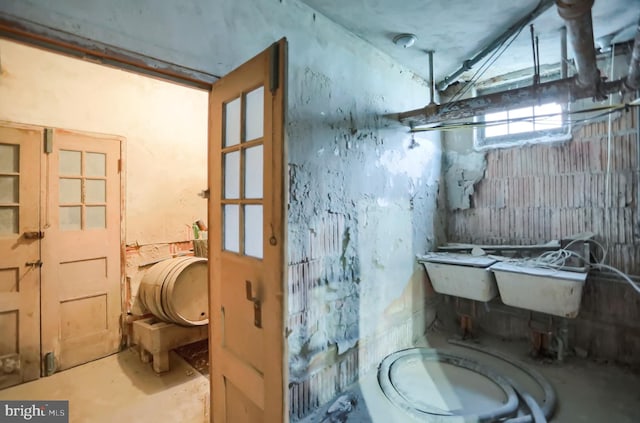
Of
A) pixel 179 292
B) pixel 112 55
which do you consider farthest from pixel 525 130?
pixel 179 292

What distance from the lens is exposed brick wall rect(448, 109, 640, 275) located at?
2408mm

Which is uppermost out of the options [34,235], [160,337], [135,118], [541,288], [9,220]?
[135,118]

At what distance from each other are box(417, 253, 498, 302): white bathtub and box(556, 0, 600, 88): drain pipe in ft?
4.77

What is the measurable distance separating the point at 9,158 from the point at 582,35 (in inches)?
148

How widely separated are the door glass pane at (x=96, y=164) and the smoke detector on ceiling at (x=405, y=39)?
105 inches

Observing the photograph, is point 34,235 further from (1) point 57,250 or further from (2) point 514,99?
(2) point 514,99

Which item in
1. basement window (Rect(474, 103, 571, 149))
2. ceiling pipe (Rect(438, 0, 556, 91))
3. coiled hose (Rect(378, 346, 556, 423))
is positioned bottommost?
coiled hose (Rect(378, 346, 556, 423))

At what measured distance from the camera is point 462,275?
2.65 meters

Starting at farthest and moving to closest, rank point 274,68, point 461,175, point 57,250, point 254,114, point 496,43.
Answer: point 461,175, point 57,250, point 496,43, point 254,114, point 274,68

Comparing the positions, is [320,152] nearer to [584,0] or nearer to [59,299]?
[584,0]

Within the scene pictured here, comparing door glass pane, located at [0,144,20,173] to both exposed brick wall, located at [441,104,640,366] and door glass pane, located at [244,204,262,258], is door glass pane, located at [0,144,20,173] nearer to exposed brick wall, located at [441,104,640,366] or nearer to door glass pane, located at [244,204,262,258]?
door glass pane, located at [244,204,262,258]

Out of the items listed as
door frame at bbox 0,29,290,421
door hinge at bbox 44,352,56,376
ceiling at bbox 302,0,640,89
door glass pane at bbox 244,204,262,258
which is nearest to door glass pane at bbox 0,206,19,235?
door hinge at bbox 44,352,56,376

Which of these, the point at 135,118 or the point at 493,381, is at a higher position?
the point at 135,118

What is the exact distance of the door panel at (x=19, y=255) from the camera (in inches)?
92.4
